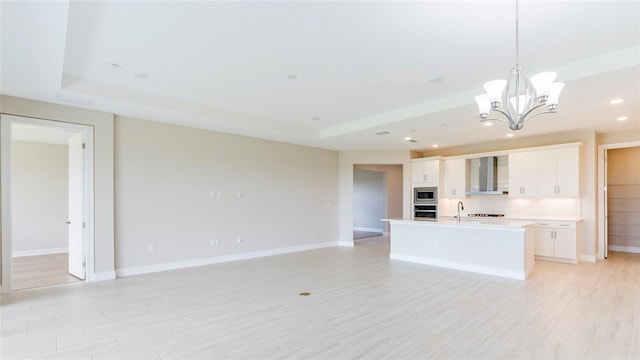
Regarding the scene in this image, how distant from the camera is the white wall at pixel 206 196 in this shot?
5.71 meters

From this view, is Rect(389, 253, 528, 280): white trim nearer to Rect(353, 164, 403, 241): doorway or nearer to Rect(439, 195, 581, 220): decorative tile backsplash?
Rect(439, 195, 581, 220): decorative tile backsplash

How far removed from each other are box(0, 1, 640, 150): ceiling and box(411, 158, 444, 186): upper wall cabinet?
9.25 ft

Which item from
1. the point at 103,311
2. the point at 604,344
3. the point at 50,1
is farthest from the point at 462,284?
the point at 50,1

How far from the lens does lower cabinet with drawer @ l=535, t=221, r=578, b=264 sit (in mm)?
6383

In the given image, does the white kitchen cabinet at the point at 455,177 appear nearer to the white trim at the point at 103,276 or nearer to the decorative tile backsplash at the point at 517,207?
the decorative tile backsplash at the point at 517,207

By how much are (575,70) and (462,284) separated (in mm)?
3131

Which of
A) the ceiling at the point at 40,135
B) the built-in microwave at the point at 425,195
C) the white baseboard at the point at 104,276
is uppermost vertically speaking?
the ceiling at the point at 40,135

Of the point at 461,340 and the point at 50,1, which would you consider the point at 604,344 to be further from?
the point at 50,1

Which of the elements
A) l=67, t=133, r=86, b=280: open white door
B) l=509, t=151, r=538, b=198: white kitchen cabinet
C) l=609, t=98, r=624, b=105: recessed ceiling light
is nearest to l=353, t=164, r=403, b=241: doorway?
l=509, t=151, r=538, b=198: white kitchen cabinet

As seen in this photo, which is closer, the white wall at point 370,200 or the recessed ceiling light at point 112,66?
the recessed ceiling light at point 112,66

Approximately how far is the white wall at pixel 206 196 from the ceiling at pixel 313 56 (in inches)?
30.8

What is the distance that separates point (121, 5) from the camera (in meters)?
2.69

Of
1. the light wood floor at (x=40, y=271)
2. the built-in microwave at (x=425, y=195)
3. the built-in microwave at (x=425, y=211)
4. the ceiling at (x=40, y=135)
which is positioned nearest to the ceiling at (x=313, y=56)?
the ceiling at (x=40, y=135)

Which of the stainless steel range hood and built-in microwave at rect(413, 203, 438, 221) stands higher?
the stainless steel range hood
